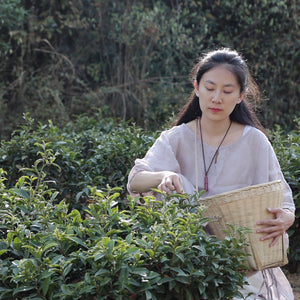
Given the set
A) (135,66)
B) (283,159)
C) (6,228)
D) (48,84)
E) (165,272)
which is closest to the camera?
(165,272)

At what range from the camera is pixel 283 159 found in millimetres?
4117

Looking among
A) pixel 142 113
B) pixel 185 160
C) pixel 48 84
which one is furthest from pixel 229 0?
pixel 185 160

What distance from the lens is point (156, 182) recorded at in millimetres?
2762

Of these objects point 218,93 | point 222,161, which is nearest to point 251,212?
point 222,161

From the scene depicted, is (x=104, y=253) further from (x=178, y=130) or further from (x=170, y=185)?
(x=178, y=130)

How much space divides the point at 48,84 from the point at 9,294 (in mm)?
6030

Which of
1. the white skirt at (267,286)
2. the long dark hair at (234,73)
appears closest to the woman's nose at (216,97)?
the long dark hair at (234,73)

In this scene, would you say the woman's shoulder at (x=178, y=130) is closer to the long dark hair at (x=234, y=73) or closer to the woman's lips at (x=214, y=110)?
the long dark hair at (x=234, y=73)

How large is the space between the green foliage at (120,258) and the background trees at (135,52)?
544 centimetres

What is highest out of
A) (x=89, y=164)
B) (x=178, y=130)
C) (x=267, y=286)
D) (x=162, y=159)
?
(x=178, y=130)

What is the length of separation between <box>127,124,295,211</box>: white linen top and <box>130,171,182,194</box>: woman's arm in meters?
0.06

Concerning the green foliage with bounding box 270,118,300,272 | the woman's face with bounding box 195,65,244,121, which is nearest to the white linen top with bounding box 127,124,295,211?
the woman's face with bounding box 195,65,244,121

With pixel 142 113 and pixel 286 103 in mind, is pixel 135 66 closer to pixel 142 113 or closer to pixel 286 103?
pixel 142 113

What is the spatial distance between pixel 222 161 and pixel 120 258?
1.19 metres
